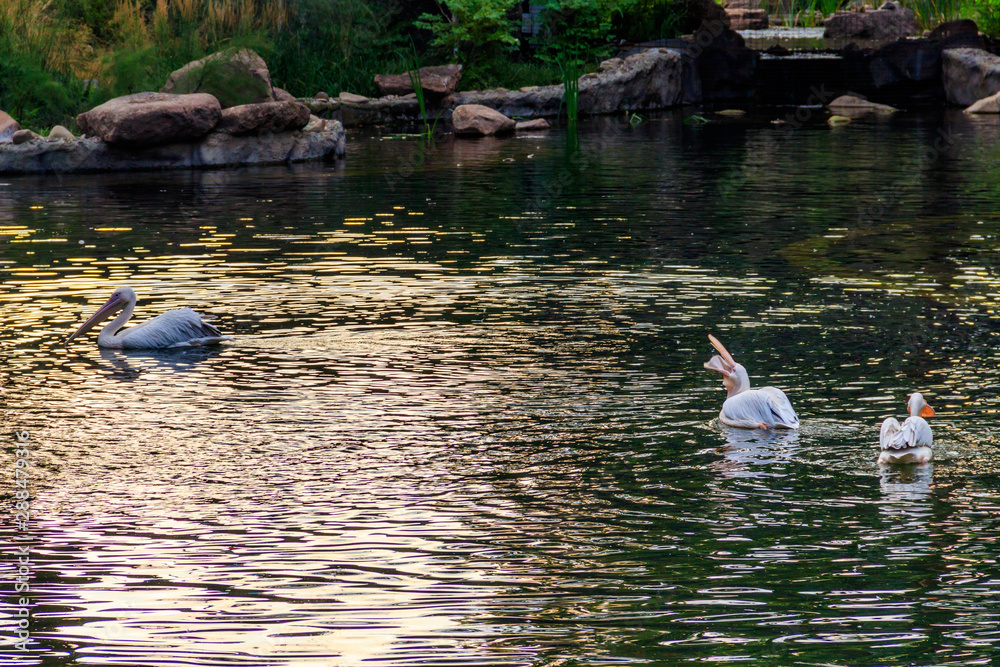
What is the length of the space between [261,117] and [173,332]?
48.6 ft

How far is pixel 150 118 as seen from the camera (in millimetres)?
23438

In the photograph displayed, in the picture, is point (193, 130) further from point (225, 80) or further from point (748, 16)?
point (748, 16)

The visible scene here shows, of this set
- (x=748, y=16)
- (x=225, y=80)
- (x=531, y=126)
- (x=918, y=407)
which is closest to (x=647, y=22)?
(x=531, y=126)

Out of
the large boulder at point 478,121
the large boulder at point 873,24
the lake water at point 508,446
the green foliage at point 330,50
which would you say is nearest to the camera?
the lake water at point 508,446

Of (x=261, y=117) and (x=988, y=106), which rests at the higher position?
(x=261, y=117)

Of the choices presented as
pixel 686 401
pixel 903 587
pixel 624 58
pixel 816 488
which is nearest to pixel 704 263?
pixel 686 401

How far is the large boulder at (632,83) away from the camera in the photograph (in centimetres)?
3509

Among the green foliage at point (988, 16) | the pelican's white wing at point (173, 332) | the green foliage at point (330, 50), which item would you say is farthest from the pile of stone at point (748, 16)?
the pelican's white wing at point (173, 332)

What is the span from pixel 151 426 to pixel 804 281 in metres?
6.68

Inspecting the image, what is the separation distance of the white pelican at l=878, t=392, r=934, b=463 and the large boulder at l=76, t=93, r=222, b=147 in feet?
60.9

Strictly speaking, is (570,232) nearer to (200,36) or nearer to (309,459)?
(309,459)

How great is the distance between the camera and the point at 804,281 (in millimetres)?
12586

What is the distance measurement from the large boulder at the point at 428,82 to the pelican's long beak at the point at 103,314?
2315cm

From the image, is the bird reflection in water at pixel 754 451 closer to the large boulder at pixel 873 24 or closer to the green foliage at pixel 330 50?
the green foliage at pixel 330 50
